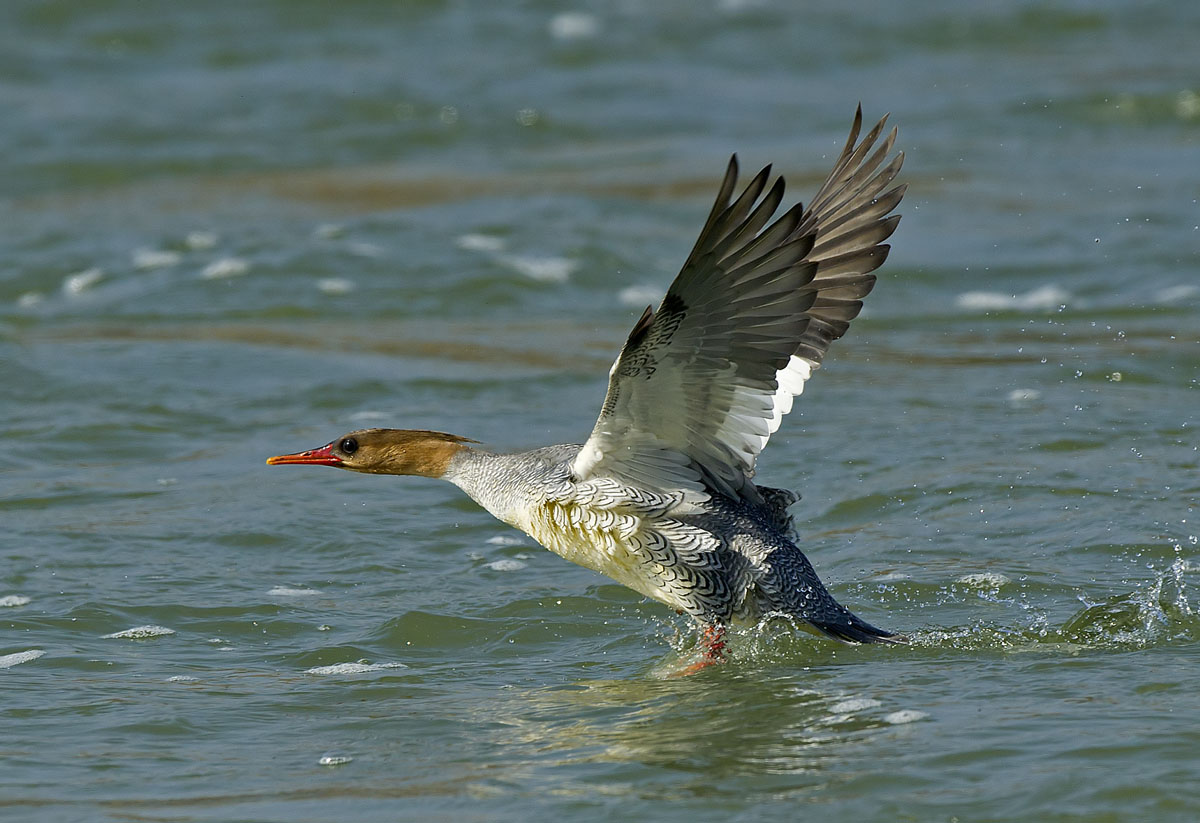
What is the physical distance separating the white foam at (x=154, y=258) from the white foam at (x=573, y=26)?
693 centimetres

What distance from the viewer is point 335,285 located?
11383 millimetres

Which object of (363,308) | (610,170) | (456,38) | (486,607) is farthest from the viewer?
(456,38)

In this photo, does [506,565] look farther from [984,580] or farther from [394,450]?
[984,580]

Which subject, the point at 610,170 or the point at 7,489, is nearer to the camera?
the point at 7,489

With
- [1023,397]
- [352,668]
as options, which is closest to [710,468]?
[352,668]

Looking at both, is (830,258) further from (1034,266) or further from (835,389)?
(1034,266)

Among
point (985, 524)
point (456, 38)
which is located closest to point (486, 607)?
point (985, 524)

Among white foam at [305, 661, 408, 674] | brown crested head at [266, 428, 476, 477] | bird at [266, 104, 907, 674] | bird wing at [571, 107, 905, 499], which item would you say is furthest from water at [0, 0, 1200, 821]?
bird wing at [571, 107, 905, 499]

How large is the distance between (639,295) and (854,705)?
632cm

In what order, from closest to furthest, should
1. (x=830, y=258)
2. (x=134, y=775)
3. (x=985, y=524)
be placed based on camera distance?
1. (x=134, y=775)
2. (x=830, y=258)
3. (x=985, y=524)

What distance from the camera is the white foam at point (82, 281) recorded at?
37.6 feet

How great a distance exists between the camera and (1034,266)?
1164cm

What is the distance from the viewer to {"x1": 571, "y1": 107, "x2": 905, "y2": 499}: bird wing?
4.97 metres

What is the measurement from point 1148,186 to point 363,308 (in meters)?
6.54
